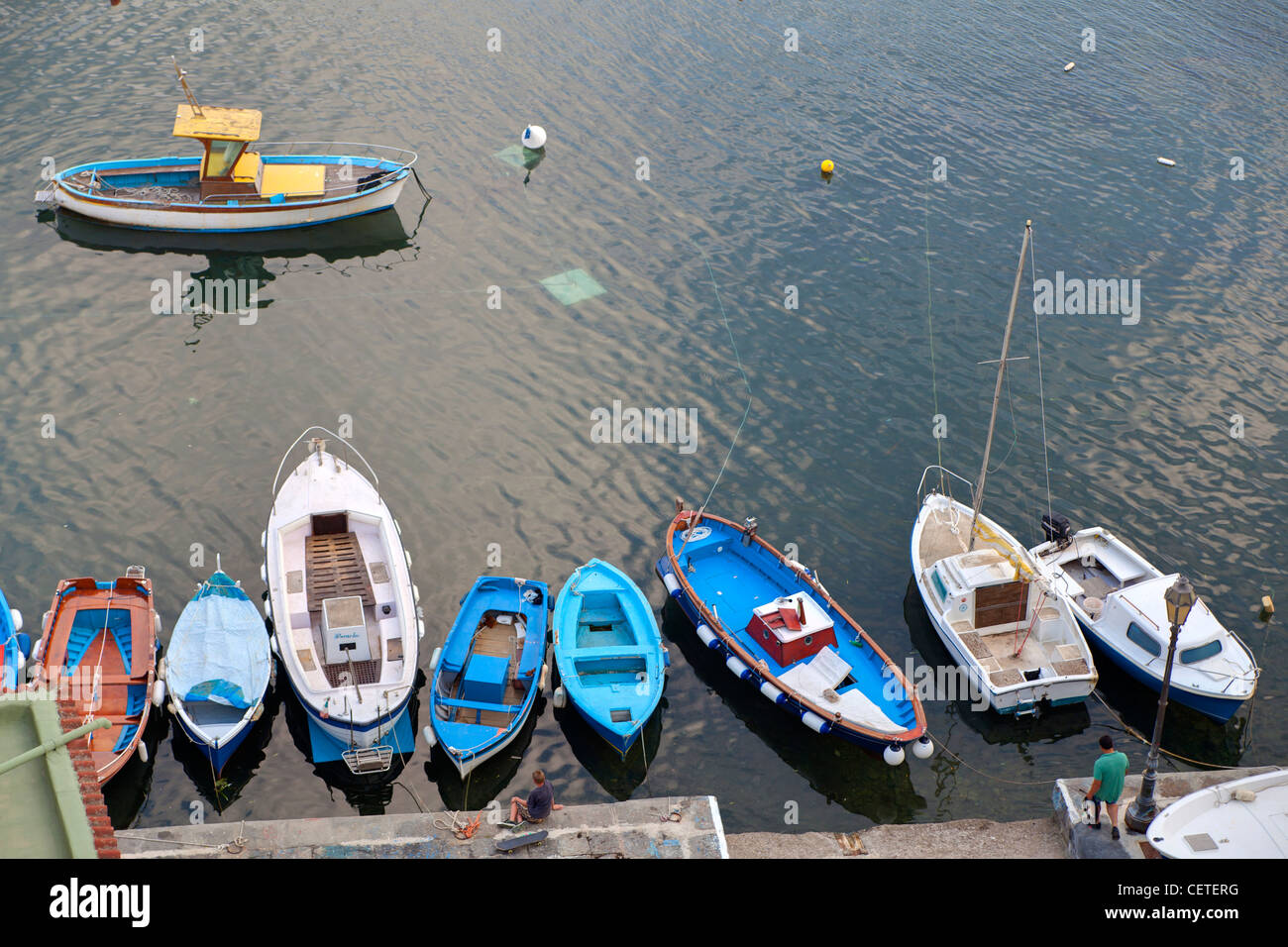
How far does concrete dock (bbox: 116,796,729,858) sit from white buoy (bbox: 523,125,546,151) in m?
34.7

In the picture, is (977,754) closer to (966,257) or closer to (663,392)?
(663,392)

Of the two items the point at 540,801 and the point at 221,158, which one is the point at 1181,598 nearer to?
the point at 540,801

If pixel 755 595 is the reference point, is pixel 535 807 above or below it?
below

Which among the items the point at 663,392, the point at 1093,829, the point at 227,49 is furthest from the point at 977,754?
the point at 227,49

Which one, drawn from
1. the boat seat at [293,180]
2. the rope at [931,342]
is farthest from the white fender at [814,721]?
the boat seat at [293,180]

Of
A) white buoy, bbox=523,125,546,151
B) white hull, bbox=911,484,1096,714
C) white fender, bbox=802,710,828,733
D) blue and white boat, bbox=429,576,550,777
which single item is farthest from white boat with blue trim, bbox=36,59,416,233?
white fender, bbox=802,710,828,733

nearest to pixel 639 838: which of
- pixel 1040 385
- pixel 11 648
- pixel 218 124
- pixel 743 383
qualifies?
pixel 11 648

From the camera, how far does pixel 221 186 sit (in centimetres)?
4672

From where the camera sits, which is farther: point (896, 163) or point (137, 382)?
point (896, 163)

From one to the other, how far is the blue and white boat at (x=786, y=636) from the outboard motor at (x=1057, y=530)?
24.1 ft

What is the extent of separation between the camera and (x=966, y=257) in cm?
4719

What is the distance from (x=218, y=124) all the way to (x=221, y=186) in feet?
8.06

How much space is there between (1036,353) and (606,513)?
1825cm

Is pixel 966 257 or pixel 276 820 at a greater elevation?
pixel 966 257
